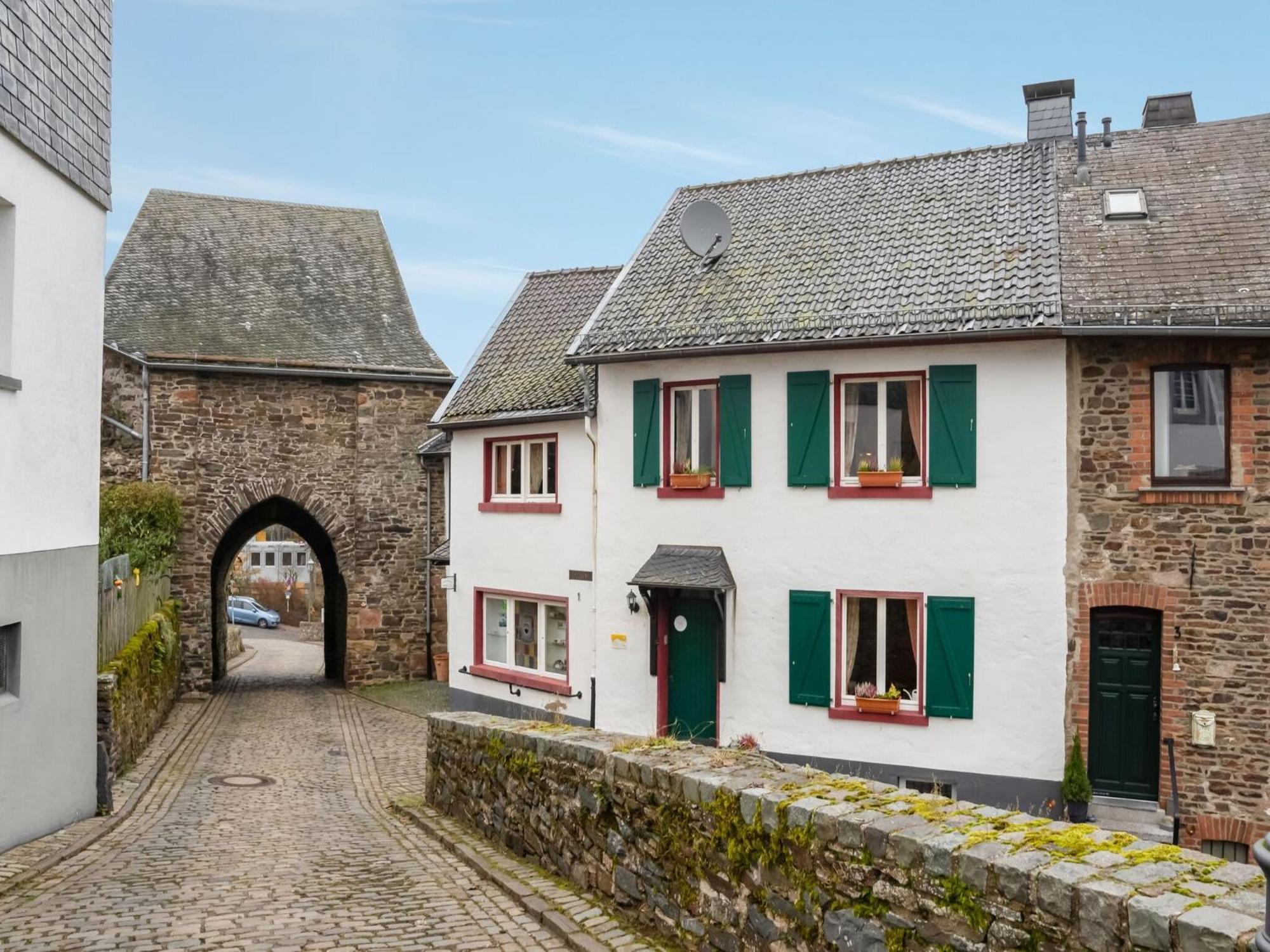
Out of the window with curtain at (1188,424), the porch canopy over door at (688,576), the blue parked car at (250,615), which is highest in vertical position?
the window with curtain at (1188,424)

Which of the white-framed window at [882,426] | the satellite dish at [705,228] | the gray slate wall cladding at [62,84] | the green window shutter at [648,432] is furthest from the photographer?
the satellite dish at [705,228]

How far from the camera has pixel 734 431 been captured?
15180 mm

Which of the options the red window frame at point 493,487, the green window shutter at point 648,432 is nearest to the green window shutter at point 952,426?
the green window shutter at point 648,432

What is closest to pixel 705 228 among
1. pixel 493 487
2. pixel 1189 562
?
pixel 493 487

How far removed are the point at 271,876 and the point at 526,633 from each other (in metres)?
9.02

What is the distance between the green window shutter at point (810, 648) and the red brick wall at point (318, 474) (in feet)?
39.7

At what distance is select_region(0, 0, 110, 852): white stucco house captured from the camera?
33.6 feet

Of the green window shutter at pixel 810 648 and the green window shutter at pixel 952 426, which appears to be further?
the green window shutter at pixel 810 648

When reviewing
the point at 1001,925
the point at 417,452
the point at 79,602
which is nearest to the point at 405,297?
the point at 417,452

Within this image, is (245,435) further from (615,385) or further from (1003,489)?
(1003,489)

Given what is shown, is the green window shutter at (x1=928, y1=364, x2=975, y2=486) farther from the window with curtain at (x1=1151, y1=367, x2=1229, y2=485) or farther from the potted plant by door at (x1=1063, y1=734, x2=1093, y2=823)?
the potted plant by door at (x1=1063, y1=734, x2=1093, y2=823)

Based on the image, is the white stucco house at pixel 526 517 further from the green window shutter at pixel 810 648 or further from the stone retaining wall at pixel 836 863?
the stone retaining wall at pixel 836 863

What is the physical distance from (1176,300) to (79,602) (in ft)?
38.6

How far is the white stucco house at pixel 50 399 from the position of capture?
10.2 meters
